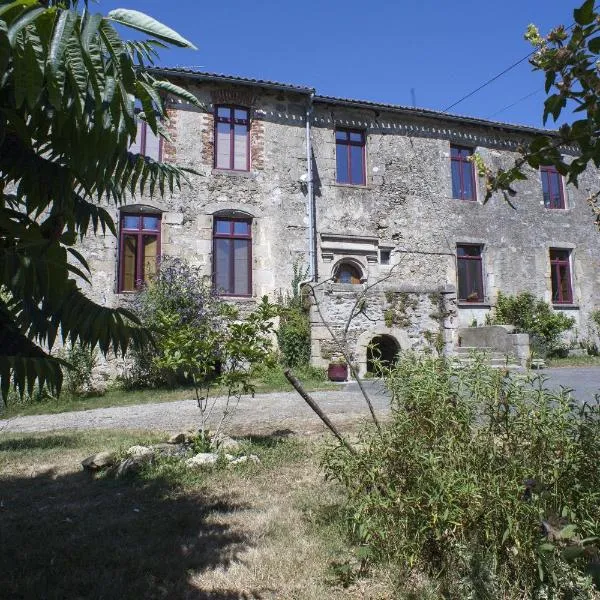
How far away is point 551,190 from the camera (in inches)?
654

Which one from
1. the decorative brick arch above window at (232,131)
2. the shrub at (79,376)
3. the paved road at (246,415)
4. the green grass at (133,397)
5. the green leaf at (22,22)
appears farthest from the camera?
the decorative brick arch above window at (232,131)

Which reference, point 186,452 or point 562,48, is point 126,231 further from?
point 562,48

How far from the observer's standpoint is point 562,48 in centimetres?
162

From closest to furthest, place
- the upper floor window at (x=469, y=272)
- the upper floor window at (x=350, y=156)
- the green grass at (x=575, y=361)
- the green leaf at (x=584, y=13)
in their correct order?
1. the green leaf at (x=584, y=13)
2. the green grass at (x=575, y=361)
3. the upper floor window at (x=350, y=156)
4. the upper floor window at (x=469, y=272)

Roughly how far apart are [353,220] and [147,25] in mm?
12900

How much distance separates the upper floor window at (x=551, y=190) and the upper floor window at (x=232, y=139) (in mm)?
9805

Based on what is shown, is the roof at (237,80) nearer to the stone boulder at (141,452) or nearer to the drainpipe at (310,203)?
the drainpipe at (310,203)

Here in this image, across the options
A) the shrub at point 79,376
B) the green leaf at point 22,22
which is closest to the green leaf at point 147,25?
the green leaf at point 22,22

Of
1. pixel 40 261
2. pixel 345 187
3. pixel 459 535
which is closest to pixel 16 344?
pixel 40 261

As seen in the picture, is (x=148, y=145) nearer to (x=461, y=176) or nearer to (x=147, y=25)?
(x=461, y=176)

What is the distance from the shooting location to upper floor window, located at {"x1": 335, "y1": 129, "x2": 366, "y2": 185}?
14.1 metres

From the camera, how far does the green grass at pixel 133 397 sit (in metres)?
8.70

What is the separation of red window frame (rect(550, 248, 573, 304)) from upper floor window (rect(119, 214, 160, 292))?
12.0 meters

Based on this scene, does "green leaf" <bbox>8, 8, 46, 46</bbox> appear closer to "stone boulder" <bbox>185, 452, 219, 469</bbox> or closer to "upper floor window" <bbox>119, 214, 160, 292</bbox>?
"stone boulder" <bbox>185, 452, 219, 469</bbox>
